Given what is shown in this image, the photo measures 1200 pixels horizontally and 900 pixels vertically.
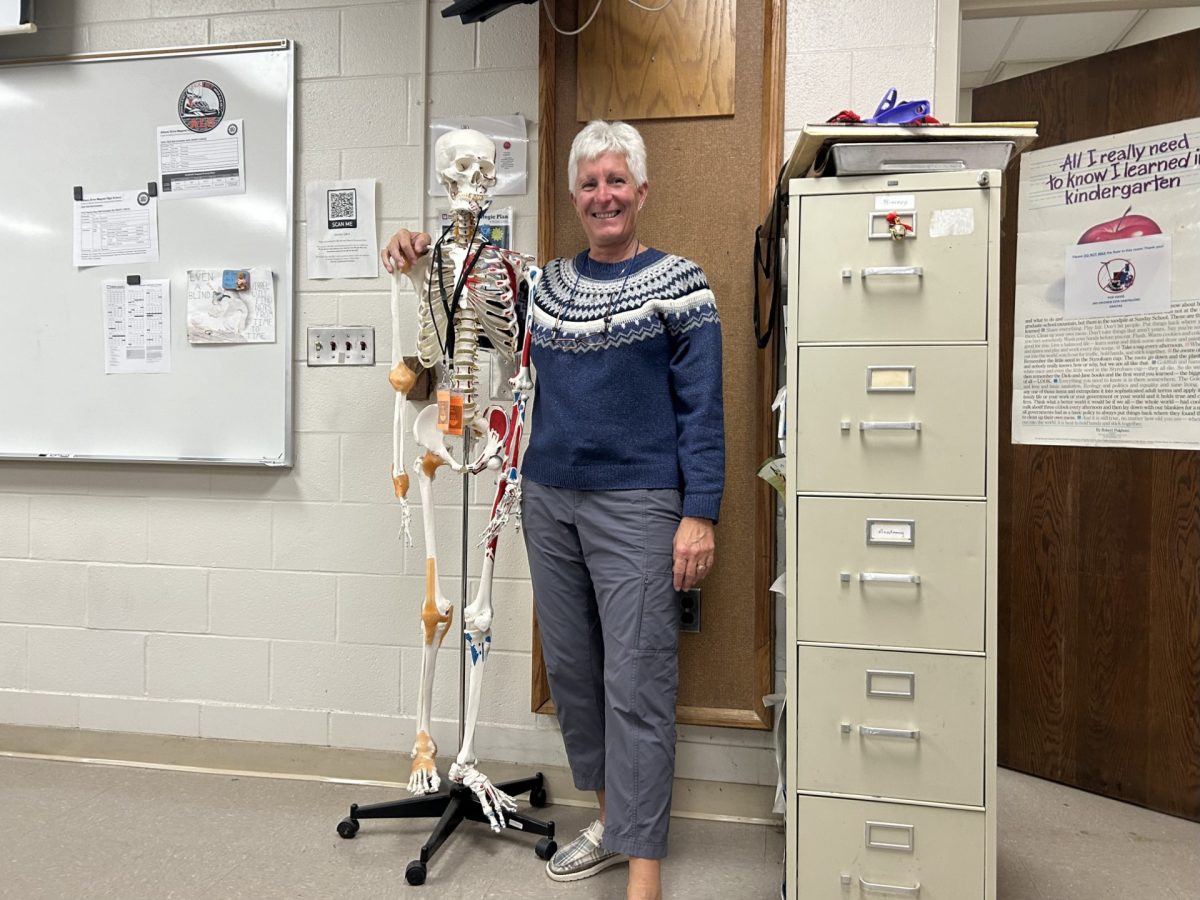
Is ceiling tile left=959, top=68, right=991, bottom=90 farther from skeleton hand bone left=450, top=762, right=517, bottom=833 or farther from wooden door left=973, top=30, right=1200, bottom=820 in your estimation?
skeleton hand bone left=450, top=762, right=517, bottom=833

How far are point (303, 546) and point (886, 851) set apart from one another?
1.63m

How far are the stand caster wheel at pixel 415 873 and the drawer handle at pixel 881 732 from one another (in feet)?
3.07

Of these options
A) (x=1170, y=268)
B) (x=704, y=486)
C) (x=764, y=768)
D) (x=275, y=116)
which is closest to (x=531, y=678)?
(x=764, y=768)

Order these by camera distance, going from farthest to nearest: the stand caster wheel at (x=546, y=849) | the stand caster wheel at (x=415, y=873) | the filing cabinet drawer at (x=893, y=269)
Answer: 1. the stand caster wheel at (x=546, y=849)
2. the stand caster wheel at (x=415, y=873)
3. the filing cabinet drawer at (x=893, y=269)

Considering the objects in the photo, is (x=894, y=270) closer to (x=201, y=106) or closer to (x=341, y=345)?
(x=341, y=345)

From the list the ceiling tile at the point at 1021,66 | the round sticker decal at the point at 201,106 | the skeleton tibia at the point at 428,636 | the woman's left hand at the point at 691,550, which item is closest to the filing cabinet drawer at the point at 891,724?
the woman's left hand at the point at 691,550

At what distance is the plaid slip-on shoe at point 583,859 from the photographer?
1716 mm

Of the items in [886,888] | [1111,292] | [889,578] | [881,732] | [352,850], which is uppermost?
[1111,292]

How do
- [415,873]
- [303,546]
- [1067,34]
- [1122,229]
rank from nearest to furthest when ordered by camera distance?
[415,873]
[1122,229]
[303,546]
[1067,34]

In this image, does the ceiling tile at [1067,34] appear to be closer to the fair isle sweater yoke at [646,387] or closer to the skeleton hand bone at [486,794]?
the fair isle sweater yoke at [646,387]

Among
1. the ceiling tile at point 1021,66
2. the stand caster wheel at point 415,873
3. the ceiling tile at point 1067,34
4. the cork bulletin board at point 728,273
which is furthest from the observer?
the ceiling tile at point 1021,66

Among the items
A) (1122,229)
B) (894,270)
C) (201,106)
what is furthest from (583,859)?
(201,106)

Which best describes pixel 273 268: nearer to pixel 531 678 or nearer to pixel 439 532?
pixel 439 532

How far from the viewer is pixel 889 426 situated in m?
1.41
